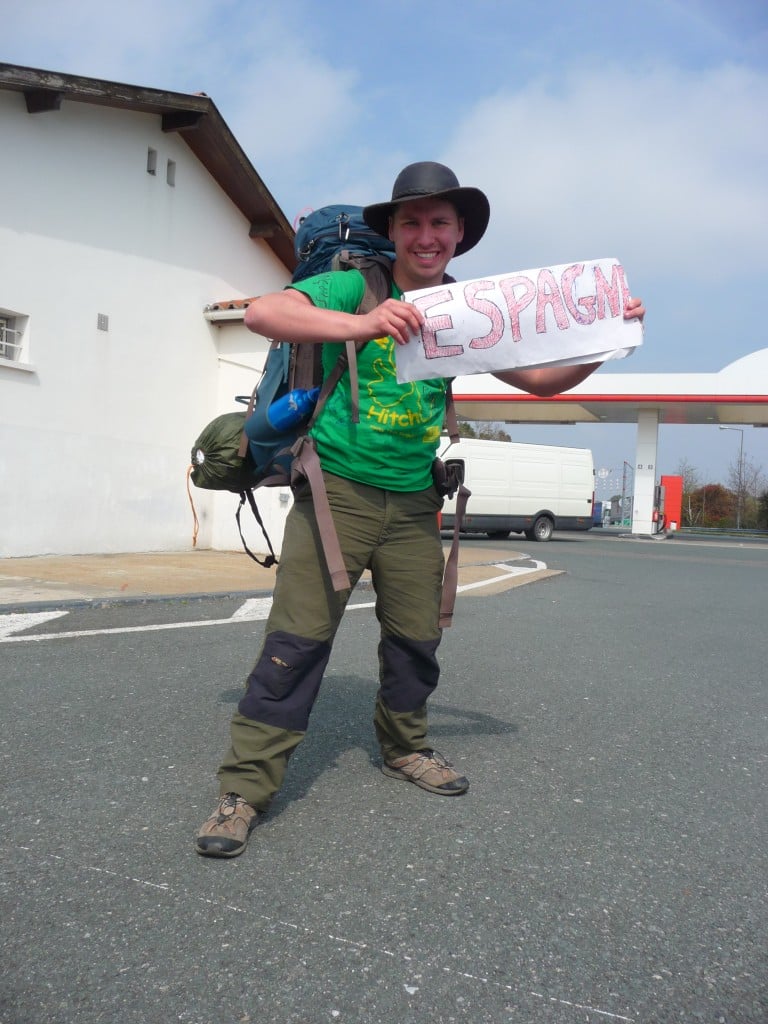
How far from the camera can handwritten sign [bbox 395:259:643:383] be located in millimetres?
2605

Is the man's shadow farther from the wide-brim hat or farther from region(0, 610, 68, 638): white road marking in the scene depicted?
region(0, 610, 68, 638): white road marking

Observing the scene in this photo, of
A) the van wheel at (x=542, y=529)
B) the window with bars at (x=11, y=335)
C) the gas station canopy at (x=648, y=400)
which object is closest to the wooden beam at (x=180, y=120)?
the window with bars at (x=11, y=335)

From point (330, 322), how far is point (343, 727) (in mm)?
1921

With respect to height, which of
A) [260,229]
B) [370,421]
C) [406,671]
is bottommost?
[406,671]

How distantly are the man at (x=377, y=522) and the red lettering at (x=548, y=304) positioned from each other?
23 centimetres

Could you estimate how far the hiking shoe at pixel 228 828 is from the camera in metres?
2.40

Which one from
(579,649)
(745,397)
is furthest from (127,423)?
(745,397)

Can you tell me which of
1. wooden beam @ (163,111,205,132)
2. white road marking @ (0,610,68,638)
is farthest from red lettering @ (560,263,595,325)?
wooden beam @ (163,111,205,132)

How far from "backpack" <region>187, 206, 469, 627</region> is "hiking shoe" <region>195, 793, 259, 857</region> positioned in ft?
2.19

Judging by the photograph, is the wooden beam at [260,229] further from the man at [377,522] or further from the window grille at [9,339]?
the man at [377,522]

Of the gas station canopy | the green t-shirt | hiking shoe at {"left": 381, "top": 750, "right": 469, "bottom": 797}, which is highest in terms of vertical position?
the gas station canopy

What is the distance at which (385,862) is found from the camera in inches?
95.5

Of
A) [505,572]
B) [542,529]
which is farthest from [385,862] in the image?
[542,529]

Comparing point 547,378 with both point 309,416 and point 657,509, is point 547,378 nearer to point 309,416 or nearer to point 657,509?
point 309,416
